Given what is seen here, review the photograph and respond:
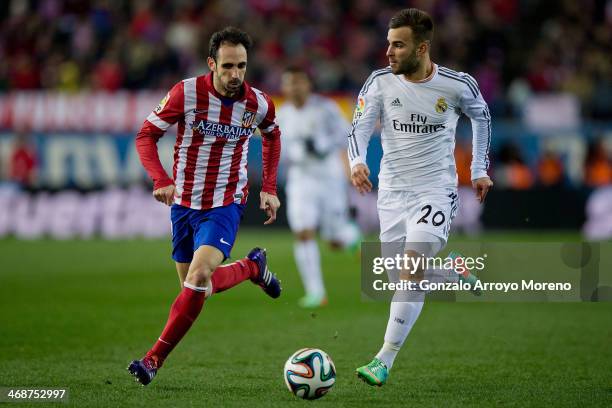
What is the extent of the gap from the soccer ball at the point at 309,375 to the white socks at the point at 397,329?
1.59 ft

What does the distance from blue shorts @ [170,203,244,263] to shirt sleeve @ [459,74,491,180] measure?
1717 millimetres

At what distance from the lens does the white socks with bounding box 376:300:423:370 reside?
6.83 m

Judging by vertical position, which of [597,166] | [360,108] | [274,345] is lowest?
[274,345]

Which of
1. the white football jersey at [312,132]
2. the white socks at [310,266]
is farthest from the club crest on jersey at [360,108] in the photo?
the white football jersey at [312,132]

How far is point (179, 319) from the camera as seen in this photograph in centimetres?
675

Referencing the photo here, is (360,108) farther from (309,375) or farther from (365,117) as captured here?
(309,375)

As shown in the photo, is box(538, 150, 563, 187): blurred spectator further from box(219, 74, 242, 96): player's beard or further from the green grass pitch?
box(219, 74, 242, 96): player's beard

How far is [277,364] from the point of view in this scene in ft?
25.5

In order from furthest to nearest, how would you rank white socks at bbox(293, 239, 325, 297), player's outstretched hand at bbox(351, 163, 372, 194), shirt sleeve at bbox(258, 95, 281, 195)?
white socks at bbox(293, 239, 325, 297)
shirt sleeve at bbox(258, 95, 281, 195)
player's outstretched hand at bbox(351, 163, 372, 194)

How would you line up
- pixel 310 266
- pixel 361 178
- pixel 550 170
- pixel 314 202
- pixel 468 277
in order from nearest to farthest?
1. pixel 361 178
2. pixel 468 277
3. pixel 310 266
4. pixel 314 202
5. pixel 550 170

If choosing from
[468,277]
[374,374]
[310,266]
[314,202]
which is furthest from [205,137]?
[314,202]

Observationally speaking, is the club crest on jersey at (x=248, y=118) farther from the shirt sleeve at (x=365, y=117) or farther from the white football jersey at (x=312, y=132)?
the white football jersey at (x=312, y=132)

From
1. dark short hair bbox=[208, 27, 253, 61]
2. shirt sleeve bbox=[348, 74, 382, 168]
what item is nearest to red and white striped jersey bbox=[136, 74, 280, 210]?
dark short hair bbox=[208, 27, 253, 61]

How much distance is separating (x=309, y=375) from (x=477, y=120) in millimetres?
2216
